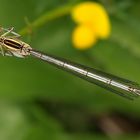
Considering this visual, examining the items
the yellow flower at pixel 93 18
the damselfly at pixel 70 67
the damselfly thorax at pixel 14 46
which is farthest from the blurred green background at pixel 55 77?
the damselfly thorax at pixel 14 46

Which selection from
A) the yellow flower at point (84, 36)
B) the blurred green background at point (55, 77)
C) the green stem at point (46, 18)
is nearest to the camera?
the green stem at point (46, 18)

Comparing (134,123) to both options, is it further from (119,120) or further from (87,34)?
(87,34)

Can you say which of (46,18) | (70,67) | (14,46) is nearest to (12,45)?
(14,46)

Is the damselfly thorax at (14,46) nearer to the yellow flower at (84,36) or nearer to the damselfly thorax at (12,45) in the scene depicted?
the damselfly thorax at (12,45)

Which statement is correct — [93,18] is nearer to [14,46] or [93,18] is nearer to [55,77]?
[55,77]

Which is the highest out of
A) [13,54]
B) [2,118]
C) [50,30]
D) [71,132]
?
[50,30]

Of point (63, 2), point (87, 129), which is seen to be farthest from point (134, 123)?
point (63, 2)
